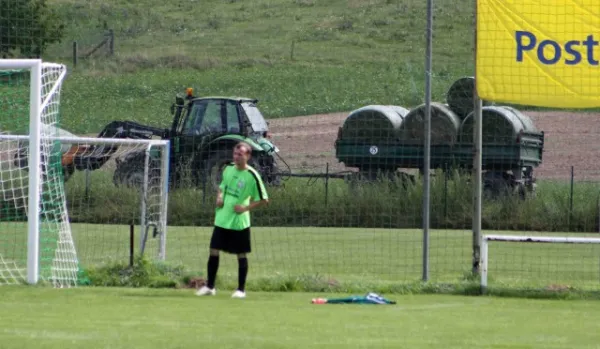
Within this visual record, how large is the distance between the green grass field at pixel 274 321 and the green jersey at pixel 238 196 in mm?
777

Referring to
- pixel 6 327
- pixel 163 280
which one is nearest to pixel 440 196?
pixel 163 280

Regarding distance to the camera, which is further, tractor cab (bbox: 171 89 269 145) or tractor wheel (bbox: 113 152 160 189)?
tractor cab (bbox: 171 89 269 145)

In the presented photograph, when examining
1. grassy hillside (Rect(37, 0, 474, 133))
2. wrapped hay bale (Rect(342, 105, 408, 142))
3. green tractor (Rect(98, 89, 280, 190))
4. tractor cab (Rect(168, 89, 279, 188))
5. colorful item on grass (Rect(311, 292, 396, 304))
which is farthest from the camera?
grassy hillside (Rect(37, 0, 474, 133))

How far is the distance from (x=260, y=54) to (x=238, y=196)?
3847 centimetres

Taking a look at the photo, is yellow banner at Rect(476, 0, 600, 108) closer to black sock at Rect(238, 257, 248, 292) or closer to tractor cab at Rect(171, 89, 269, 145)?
black sock at Rect(238, 257, 248, 292)

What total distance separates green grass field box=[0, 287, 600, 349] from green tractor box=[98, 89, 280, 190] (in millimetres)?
10674

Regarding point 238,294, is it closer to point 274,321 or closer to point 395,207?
point 274,321

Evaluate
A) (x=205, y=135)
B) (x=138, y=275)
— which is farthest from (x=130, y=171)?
(x=138, y=275)

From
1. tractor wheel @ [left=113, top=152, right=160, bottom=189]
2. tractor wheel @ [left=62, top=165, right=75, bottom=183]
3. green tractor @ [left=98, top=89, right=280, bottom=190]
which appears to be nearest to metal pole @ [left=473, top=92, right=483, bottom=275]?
green tractor @ [left=98, top=89, right=280, bottom=190]

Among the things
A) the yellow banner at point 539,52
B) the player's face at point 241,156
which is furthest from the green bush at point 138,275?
the yellow banner at point 539,52

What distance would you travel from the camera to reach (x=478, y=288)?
568 inches

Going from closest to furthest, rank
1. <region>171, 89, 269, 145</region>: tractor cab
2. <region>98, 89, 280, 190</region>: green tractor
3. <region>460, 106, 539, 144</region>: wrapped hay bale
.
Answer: <region>98, 89, 280, 190</region>: green tractor, <region>460, 106, 539, 144</region>: wrapped hay bale, <region>171, 89, 269, 145</region>: tractor cab

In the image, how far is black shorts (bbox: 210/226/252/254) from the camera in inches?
554

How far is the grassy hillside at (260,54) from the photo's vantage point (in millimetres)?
41969
